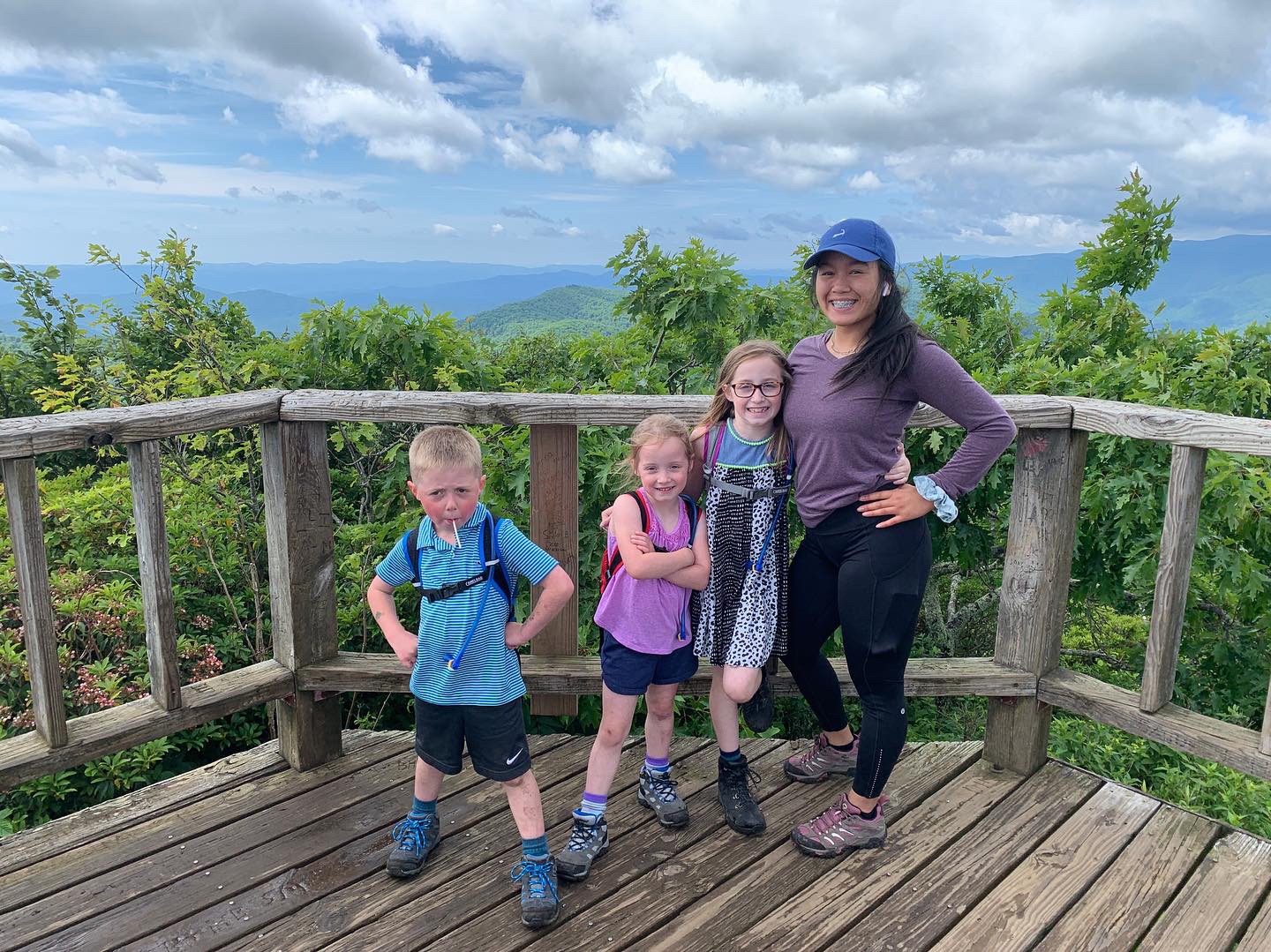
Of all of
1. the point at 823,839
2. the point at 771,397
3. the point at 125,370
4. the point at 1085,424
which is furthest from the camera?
the point at 125,370

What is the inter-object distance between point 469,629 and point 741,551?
0.77 metres

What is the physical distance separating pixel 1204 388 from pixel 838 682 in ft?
7.40

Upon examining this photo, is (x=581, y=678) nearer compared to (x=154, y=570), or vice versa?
(x=154, y=570)

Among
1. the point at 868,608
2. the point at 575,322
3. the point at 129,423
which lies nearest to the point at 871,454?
the point at 868,608

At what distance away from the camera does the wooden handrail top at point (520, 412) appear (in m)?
2.56

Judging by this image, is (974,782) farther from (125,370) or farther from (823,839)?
(125,370)

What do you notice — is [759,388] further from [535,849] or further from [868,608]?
[535,849]

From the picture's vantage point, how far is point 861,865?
2.62 metres

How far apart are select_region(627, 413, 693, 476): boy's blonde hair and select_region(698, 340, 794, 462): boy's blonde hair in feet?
0.51

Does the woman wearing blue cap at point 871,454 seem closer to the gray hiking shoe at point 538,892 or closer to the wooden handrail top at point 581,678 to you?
the wooden handrail top at point 581,678

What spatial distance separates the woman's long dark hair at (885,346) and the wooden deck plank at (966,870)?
1.36 meters

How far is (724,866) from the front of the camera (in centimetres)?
258

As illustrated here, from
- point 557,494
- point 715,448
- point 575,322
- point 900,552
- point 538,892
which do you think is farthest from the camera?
point 575,322

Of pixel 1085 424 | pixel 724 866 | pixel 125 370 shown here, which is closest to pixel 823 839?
pixel 724 866
